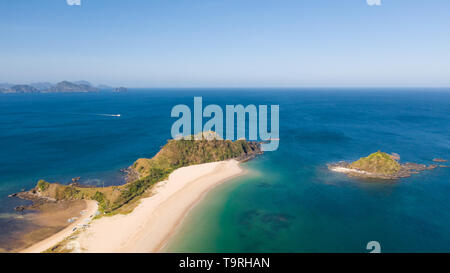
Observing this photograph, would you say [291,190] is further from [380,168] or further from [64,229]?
[64,229]

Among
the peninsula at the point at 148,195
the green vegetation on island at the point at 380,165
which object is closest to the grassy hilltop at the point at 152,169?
the peninsula at the point at 148,195

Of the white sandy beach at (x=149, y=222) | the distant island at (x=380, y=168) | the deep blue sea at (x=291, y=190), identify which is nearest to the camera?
the white sandy beach at (x=149, y=222)

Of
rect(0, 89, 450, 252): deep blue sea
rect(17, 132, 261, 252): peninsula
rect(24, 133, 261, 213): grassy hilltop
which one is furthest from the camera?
rect(24, 133, 261, 213): grassy hilltop

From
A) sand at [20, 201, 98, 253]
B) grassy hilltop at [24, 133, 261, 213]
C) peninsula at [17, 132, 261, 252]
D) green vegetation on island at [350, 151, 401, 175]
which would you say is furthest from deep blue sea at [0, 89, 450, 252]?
grassy hilltop at [24, 133, 261, 213]

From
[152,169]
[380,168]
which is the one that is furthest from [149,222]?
[380,168]

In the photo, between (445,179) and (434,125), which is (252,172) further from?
(434,125)

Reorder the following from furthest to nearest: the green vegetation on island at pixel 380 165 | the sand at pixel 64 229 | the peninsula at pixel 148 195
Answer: the green vegetation on island at pixel 380 165 → the peninsula at pixel 148 195 → the sand at pixel 64 229

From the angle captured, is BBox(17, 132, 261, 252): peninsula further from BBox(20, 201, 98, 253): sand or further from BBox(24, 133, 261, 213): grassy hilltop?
BBox(20, 201, 98, 253): sand

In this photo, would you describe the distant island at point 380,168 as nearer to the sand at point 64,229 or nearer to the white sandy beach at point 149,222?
the white sandy beach at point 149,222
